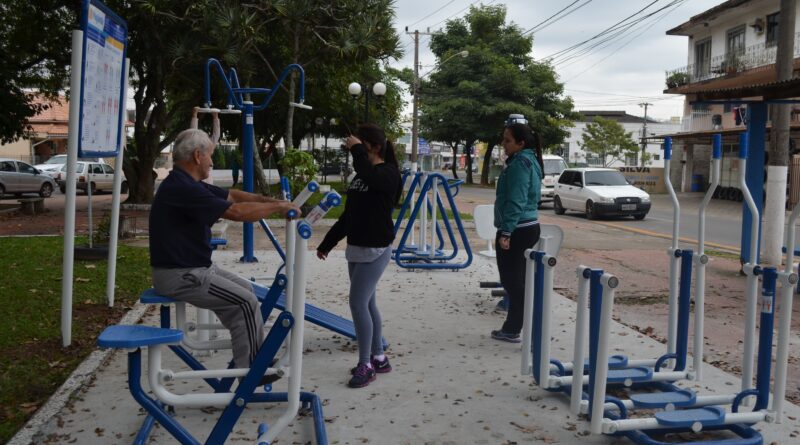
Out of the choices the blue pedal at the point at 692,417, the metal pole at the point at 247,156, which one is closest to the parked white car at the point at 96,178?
the metal pole at the point at 247,156

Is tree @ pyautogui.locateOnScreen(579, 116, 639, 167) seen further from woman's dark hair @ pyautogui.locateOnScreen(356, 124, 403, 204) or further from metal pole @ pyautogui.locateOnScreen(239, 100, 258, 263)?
woman's dark hair @ pyautogui.locateOnScreen(356, 124, 403, 204)

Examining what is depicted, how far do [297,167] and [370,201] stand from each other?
1168 centimetres

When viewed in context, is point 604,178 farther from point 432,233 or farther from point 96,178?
point 96,178

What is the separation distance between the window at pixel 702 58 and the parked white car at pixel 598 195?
14847mm

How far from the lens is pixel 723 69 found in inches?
1230

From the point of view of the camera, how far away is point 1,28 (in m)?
18.2

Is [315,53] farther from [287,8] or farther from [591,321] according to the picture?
[591,321]

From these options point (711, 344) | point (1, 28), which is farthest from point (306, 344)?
point (1, 28)

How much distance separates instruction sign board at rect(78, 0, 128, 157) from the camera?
5453mm

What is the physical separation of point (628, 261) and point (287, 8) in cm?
999

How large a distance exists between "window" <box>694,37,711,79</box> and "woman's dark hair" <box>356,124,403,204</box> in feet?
107

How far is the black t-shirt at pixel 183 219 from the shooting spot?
3.38 m

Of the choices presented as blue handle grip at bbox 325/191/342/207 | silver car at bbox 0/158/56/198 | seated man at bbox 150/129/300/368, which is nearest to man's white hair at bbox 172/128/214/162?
seated man at bbox 150/129/300/368

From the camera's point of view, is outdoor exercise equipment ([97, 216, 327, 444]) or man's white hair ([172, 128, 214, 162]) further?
man's white hair ([172, 128, 214, 162])
